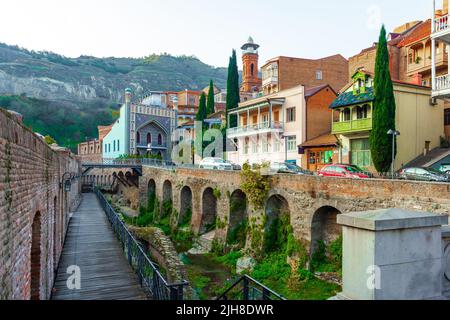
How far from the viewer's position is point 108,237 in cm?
1783

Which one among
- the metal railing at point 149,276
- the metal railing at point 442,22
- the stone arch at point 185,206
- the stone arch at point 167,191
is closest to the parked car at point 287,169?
the stone arch at point 185,206

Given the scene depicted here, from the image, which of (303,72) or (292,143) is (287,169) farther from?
(303,72)

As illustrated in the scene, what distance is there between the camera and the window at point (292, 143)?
110 feet

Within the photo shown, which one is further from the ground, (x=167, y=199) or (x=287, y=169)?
(x=287, y=169)

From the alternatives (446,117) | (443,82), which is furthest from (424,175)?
(446,117)

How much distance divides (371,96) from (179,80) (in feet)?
399

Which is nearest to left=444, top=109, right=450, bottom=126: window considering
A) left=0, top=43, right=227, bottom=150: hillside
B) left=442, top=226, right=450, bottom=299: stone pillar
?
left=442, top=226, right=450, bottom=299: stone pillar

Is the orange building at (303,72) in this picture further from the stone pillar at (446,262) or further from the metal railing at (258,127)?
the stone pillar at (446,262)

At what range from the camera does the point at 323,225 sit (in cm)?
1842

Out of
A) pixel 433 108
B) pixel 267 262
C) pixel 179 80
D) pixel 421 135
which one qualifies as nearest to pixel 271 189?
pixel 267 262

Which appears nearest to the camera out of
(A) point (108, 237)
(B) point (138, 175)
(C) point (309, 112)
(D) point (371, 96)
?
(A) point (108, 237)

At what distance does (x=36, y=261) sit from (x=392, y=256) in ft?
26.0
